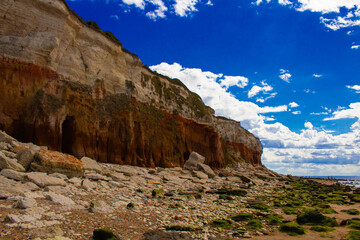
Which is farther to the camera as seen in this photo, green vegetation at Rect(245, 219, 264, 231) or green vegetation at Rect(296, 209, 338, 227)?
green vegetation at Rect(296, 209, 338, 227)

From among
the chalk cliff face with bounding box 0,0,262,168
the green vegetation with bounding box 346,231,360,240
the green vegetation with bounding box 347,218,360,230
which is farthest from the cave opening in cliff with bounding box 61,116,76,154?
the green vegetation with bounding box 347,218,360,230

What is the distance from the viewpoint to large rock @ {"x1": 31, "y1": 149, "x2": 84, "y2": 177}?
9.12m

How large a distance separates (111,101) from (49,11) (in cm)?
828

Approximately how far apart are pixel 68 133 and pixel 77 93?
3.21 metres

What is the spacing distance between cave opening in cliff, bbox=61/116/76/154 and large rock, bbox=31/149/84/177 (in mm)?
7692

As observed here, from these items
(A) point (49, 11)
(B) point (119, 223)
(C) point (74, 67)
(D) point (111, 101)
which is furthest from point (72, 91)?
(B) point (119, 223)

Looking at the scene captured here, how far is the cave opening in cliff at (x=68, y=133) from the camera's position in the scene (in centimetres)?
1741

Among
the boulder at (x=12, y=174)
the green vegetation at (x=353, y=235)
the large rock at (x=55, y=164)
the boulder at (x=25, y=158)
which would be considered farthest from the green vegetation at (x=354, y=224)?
the boulder at (x=25, y=158)

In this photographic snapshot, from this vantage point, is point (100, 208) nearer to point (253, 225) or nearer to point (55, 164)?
point (55, 164)

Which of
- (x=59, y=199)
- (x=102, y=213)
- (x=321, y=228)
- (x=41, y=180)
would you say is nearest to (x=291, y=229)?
(x=321, y=228)

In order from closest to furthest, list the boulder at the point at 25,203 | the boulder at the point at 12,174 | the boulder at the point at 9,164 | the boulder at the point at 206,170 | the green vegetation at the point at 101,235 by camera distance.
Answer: the green vegetation at the point at 101,235 < the boulder at the point at 25,203 < the boulder at the point at 12,174 < the boulder at the point at 9,164 < the boulder at the point at 206,170

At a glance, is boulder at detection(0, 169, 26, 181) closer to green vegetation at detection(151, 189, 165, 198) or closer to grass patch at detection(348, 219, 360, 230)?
green vegetation at detection(151, 189, 165, 198)

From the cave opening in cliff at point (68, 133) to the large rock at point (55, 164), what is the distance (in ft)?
25.2

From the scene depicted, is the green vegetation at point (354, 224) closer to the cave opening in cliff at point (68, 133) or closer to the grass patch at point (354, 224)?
the grass patch at point (354, 224)
